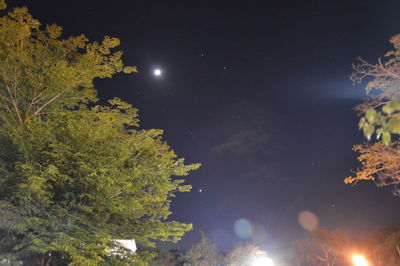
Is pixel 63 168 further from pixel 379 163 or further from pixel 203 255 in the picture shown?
pixel 203 255

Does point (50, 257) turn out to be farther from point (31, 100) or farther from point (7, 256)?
point (31, 100)

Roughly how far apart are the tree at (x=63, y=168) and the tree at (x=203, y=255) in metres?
34.3

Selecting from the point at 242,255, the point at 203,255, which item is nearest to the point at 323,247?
the point at 242,255

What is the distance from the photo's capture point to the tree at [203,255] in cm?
3966

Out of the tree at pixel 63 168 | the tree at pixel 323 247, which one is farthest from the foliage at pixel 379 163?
the tree at pixel 323 247

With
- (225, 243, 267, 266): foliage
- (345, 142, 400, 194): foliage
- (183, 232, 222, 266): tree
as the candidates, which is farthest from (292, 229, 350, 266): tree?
(345, 142, 400, 194): foliage

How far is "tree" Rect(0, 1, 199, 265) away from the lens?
19.0 feet

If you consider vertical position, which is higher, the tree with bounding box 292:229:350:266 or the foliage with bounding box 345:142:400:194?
the tree with bounding box 292:229:350:266

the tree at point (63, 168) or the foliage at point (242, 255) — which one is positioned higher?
the foliage at point (242, 255)

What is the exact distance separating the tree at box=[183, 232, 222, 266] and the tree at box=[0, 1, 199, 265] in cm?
3431

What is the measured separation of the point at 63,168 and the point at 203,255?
38.0 meters

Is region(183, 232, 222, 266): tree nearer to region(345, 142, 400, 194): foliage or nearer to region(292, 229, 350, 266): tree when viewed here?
region(292, 229, 350, 266): tree

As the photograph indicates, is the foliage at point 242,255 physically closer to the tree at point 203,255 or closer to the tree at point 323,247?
the tree at point 203,255

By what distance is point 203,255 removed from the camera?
132 feet
